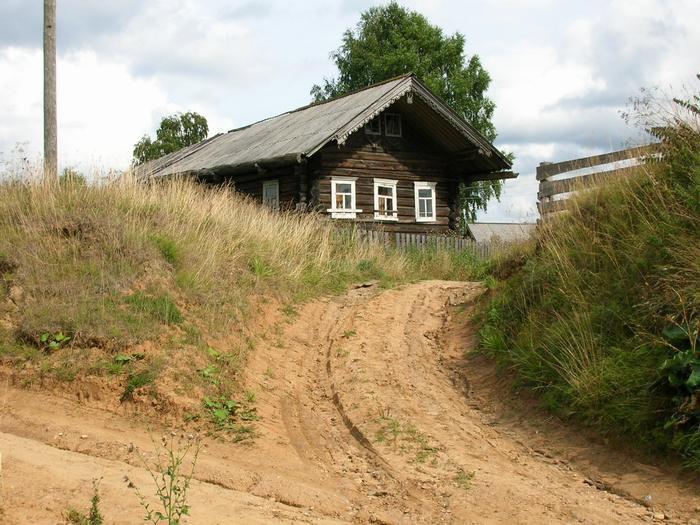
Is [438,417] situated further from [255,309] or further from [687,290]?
[255,309]

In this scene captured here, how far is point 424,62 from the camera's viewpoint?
40.8m

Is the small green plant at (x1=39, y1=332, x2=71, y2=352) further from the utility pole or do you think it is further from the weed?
the utility pole

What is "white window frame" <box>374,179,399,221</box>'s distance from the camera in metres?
23.6

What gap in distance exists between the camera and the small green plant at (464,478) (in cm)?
679

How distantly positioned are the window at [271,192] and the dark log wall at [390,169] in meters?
1.75

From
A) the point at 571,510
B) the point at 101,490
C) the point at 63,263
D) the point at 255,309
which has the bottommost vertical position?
the point at 571,510

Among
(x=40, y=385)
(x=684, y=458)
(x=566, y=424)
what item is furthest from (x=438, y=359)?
(x=40, y=385)

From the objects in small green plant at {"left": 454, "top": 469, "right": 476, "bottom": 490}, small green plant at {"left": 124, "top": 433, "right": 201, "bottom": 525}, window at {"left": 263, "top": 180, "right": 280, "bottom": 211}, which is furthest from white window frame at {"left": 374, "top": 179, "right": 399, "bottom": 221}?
small green plant at {"left": 454, "top": 469, "right": 476, "bottom": 490}

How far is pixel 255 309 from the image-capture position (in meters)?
11.4

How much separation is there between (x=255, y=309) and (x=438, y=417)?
3.91 metres

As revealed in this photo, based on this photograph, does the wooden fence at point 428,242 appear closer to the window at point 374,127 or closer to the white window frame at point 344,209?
the white window frame at point 344,209

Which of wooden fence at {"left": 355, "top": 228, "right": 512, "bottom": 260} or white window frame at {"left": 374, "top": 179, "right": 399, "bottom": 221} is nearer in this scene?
wooden fence at {"left": 355, "top": 228, "right": 512, "bottom": 260}

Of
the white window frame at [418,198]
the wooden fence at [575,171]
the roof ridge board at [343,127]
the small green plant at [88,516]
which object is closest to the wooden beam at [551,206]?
the wooden fence at [575,171]

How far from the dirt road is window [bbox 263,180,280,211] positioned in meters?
13.4
